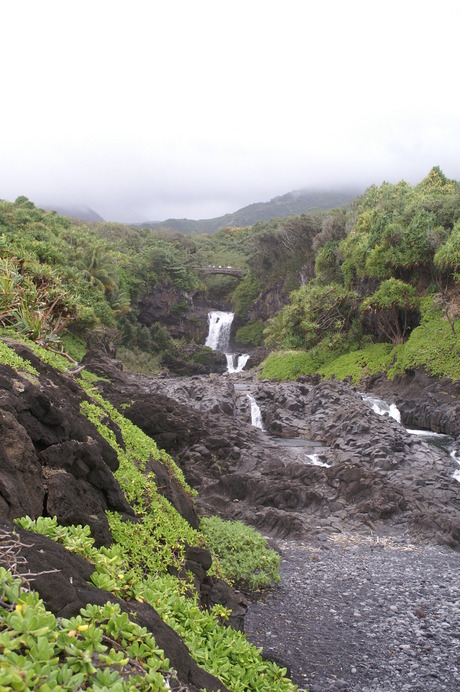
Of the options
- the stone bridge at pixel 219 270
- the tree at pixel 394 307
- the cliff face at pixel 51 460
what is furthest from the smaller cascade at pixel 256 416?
the stone bridge at pixel 219 270

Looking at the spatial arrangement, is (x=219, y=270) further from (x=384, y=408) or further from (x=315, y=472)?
(x=315, y=472)

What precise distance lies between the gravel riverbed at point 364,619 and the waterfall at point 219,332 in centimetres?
4623

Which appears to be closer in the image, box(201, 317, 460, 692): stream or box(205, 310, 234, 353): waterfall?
box(201, 317, 460, 692): stream

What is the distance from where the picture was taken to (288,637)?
7656 mm

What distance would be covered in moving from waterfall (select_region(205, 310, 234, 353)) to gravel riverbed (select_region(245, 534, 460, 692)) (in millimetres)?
46225

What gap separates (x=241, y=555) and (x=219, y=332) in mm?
49483

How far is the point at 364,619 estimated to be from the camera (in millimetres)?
8297

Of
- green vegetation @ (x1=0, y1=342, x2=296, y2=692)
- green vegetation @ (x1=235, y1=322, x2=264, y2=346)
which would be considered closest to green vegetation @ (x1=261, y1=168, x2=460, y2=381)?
green vegetation @ (x1=235, y1=322, x2=264, y2=346)

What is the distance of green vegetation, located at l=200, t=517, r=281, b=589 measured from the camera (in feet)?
29.9

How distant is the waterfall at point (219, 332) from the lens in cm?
5771

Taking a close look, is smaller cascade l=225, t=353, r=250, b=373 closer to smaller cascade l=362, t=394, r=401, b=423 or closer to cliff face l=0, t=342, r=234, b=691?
smaller cascade l=362, t=394, r=401, b=423

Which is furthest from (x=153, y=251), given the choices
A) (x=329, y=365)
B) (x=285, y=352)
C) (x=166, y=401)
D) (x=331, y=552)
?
(x=331, y=552)

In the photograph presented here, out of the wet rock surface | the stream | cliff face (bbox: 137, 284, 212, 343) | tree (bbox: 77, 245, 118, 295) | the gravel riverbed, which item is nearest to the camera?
the gravel riverbed

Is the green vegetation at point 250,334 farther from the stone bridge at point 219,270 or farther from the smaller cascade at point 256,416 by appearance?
the smaller cascade at point 256,416
